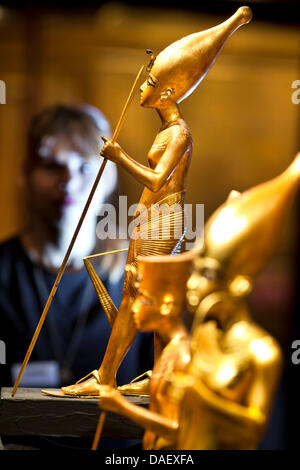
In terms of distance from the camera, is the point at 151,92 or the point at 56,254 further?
the point at 56,254

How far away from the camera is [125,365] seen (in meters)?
2.17

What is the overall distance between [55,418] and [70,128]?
111 cm

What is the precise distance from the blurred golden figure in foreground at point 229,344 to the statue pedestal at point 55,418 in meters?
0.46

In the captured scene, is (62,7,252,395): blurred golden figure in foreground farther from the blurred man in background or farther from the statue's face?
the blurred man in background

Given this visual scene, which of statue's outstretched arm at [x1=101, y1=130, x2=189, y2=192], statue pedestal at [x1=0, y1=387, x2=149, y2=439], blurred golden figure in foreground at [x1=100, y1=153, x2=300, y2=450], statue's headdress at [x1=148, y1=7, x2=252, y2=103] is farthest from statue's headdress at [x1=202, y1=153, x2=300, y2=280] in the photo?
statue pedestal at [x1=0, y1=387, x2=149, y2=439]

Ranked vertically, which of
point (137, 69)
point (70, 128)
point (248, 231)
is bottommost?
point (248, 231)

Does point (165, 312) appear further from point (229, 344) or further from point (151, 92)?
point (151, 92)

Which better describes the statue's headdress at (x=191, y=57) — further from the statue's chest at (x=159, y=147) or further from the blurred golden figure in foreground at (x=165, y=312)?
the blurred golden figure in foreground at (x=165, y=312)

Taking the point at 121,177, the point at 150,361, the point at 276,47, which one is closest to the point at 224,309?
the point at 150,361

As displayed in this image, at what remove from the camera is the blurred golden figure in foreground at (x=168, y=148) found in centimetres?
162

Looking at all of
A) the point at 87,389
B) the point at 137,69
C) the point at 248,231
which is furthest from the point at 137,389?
the point at 137,69

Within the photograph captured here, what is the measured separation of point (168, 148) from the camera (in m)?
1.64

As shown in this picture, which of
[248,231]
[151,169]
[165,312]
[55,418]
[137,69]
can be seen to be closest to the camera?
[248,231]

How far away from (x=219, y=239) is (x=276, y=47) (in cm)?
171
